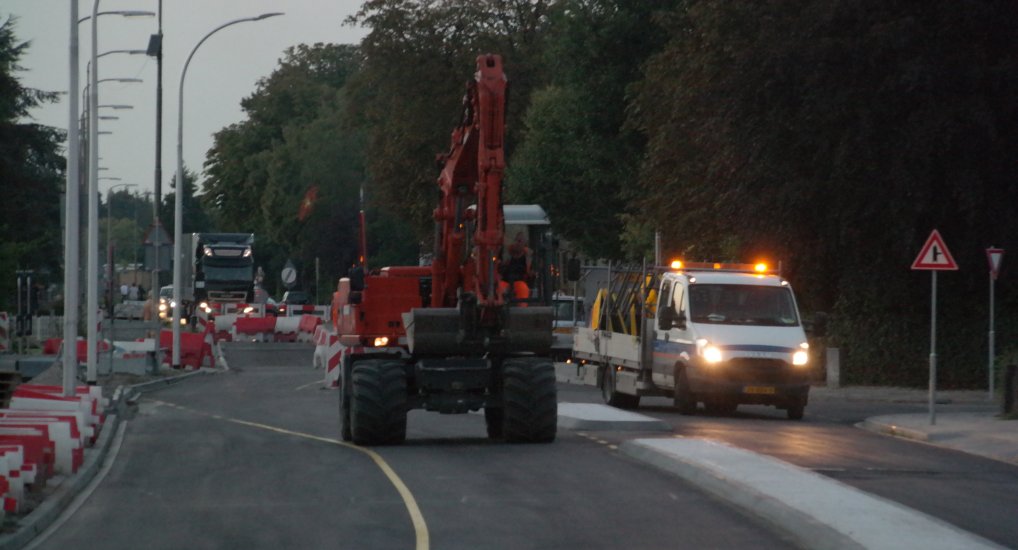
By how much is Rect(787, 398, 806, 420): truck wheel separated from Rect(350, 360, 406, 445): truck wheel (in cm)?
894

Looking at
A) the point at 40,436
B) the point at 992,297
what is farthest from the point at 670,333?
the point at 40,436

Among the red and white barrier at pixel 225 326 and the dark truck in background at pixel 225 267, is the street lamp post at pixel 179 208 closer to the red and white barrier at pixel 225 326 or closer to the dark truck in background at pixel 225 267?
the red and white barrier at pixel 225 326

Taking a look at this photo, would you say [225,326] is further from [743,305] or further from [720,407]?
[743,305]

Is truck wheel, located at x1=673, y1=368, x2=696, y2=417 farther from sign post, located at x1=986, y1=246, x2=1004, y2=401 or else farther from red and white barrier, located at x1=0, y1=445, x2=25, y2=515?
red and white barrier, located at x1=0, y1=445, x2=25, y2=515

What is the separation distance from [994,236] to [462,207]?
18471 millimetres

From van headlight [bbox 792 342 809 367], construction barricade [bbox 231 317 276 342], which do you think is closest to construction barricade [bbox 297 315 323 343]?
construction barricade [bbox 231 317 276 342]

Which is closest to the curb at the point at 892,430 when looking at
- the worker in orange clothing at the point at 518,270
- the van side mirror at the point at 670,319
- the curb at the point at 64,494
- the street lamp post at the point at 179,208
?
the van side mirror at the point at 670,319

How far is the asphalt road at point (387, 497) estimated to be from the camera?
14266 mm

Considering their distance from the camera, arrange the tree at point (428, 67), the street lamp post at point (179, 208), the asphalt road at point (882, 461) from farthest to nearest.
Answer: the tree at point (428, 67)
the street lamp post at point (179, 208)
the asphalt road at point (882, 461)

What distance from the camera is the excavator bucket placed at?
22969mm

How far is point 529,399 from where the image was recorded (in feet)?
75.4

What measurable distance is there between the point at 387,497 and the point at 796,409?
1405 cm

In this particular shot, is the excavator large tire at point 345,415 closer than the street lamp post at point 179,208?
Yes

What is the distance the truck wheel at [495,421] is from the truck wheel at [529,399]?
1480 mm
